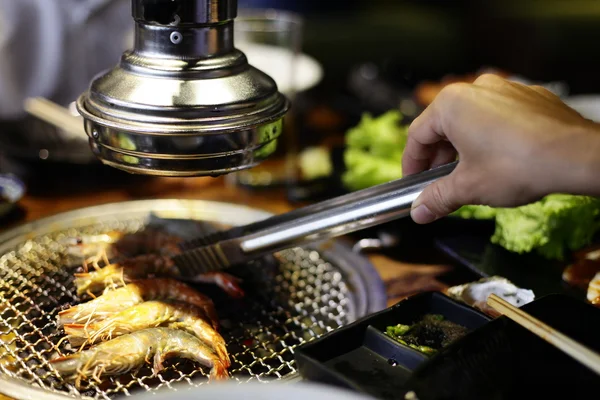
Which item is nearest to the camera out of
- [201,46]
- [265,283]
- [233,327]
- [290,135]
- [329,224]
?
[201,46]

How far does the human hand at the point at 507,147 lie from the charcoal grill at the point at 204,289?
0.62 metres

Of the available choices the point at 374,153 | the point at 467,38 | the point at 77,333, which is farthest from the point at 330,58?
the point at 77,333

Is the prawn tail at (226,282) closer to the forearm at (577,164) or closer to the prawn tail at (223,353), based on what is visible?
the prawn tail at (223,353)

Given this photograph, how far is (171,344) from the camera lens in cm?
189

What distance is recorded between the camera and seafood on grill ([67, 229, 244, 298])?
2.22m

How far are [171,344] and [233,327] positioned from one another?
0.28 m

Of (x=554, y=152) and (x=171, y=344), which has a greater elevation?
(x=554, y=152)

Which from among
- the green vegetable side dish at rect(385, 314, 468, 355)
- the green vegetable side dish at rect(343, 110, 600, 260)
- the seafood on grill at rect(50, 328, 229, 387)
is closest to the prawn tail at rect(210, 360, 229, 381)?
the seafood on grill at rect(50, 328, 229, 387)

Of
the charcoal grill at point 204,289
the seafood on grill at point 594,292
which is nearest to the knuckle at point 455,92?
the charcoal grill at point 204,289

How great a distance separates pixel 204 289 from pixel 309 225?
60cm

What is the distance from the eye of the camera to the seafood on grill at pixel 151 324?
6.31 ft

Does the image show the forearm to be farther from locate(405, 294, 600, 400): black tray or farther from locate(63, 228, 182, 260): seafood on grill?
locate(63, 228, 182, 260): seafood on grill

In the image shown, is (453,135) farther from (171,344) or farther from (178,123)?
(171,344)

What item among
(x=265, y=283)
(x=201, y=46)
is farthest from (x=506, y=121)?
(x=265, y=283)
